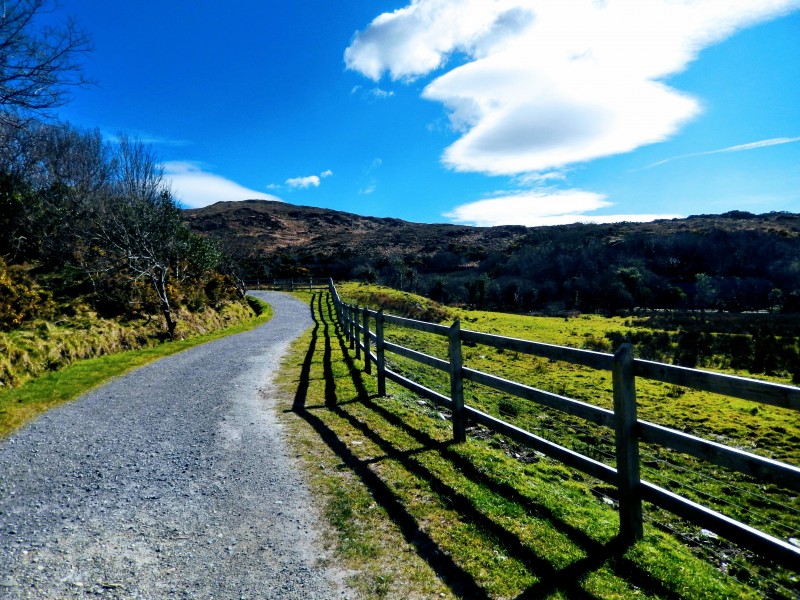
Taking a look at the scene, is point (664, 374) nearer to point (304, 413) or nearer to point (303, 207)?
point (304, 413)

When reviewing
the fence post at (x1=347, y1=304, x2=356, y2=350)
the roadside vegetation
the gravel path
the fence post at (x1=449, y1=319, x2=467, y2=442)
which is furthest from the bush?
the fence post at (x1=449, y1=319, x2=467, y2=442)

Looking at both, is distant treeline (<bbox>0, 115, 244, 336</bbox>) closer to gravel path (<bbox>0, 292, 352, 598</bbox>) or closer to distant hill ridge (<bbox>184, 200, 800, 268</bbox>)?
gravel path (<bbox>0, 292, 352, 598</bbox>)

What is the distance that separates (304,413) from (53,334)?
10.6 m

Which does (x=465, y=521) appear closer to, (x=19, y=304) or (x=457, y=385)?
(x=457, y=385)

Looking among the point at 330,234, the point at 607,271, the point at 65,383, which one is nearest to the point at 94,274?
the point at 65,383

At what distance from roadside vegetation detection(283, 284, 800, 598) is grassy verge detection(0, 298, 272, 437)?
15.5 ft

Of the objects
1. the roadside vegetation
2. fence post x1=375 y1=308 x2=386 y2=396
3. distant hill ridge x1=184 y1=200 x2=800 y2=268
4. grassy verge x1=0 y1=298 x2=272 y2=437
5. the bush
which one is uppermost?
distant hill ridge x1=184 y1=200 x2=800 y2=268

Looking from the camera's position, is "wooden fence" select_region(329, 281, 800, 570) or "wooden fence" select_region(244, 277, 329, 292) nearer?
"wooden fence" select_region(329, 281, 800, 570)

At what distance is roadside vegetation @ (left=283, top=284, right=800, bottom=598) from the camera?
11.1 ft

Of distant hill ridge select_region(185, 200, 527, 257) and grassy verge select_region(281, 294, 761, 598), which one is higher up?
distant hill ridge select_region(185, 200, 527, 257)

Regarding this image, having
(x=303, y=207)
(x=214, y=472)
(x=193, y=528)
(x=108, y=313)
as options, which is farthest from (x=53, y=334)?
(x=303, y=207)

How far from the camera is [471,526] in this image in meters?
4.12

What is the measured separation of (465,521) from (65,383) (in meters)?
11.0

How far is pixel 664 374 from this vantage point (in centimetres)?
353
